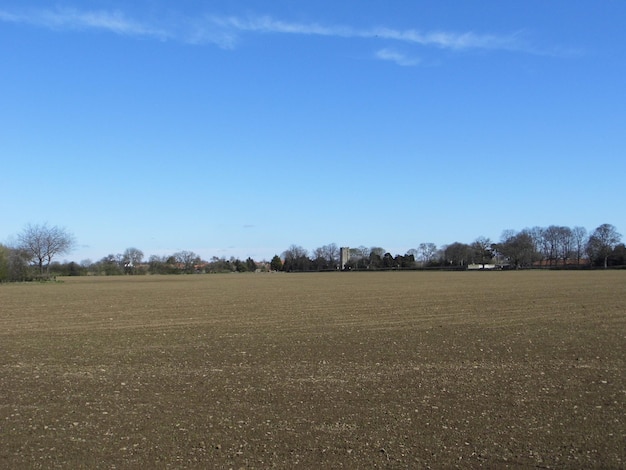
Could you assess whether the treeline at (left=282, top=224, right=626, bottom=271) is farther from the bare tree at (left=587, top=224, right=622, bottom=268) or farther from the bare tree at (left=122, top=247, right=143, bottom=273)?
the bare tree at (left=122, top=247, right=143, bottom=273)

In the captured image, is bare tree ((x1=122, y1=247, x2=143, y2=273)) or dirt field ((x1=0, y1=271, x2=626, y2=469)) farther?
bare tree ((x1=122, y1=247, x2=143, y2=273))

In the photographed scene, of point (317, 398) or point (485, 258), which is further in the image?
point (485, 258)

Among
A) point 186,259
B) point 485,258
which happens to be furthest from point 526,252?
Answer: point 186,259

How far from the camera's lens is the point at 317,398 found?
8.77 m

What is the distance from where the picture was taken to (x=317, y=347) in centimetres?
1432

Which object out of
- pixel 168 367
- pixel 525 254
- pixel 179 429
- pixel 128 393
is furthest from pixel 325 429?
pixel 525 254

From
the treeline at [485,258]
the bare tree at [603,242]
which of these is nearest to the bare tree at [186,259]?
the treeline at [485,258]

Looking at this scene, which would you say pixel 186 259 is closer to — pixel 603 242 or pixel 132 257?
pixel 132 257

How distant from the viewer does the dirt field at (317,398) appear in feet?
20.3

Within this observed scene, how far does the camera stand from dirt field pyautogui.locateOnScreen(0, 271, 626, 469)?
6.20 m

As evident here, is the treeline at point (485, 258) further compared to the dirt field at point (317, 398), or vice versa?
the treeline at point (485, 258)

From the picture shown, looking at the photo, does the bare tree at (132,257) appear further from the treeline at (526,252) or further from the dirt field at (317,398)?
the dirt field at (317,398)

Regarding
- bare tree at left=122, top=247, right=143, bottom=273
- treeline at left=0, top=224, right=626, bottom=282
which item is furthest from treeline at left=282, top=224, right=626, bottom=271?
bare tree at left=122, top=247, right=143, bottom=273

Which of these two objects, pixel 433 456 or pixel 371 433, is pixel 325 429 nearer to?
pixel 371 433
